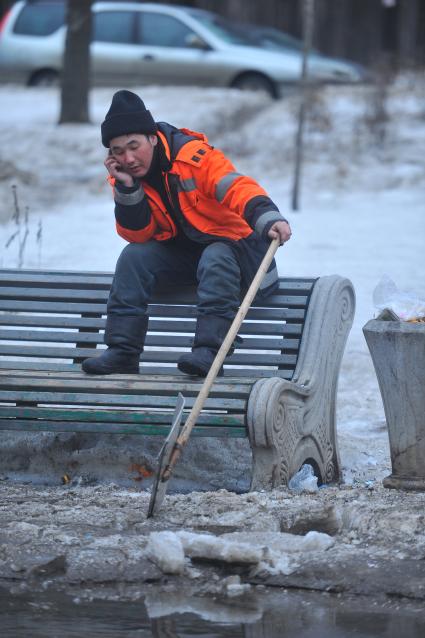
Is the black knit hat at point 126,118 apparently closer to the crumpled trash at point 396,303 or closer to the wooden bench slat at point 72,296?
the wooden bench slat at point 72,296

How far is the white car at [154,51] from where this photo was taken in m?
17.1

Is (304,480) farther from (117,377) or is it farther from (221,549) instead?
(221,549)

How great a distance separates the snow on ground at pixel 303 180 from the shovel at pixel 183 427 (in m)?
1.47

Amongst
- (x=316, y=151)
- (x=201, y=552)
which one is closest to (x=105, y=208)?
(x=316, y=151)

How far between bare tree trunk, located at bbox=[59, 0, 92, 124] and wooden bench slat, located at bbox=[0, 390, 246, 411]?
10.3 m

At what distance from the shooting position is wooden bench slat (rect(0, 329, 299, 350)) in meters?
5.48

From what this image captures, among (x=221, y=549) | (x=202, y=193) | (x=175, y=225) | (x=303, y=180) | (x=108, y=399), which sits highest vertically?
(x=303, y=180)

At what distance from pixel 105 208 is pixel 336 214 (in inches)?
85.6

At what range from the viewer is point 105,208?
12367mm

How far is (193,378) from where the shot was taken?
17.1ft

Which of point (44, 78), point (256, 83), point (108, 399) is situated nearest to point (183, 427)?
point (108, 399)

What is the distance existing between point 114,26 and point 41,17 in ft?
3.56

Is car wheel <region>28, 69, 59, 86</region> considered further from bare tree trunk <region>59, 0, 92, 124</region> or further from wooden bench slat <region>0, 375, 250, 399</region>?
wooden bench slat <region>0, 375, 250, 399</region>

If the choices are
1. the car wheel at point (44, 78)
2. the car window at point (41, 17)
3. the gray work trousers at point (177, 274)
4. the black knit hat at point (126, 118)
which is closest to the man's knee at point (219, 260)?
the gray work trousers at point (177, 274)
